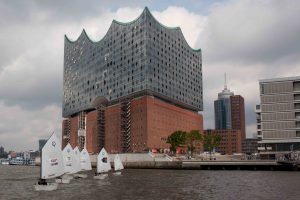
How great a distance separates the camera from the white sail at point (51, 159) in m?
68.9

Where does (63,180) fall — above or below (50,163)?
below

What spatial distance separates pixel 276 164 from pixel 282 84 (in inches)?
2184

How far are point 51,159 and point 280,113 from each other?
131367mm

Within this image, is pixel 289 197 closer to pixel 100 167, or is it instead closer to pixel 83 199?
pixel 83 199

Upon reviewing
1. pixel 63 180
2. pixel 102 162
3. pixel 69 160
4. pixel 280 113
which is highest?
pixel 280 113

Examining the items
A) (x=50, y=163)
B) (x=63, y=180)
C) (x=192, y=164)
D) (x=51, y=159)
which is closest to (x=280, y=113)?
(x=192, y=164)

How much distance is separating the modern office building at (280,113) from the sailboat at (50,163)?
12722 cm

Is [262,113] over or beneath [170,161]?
over

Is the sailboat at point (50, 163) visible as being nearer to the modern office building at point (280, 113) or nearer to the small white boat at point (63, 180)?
the small white boat at point (63, 180)

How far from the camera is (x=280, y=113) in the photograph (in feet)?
586

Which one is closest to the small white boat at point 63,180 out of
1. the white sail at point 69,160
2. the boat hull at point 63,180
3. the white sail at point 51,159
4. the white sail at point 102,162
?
the boat hull at point 63,180

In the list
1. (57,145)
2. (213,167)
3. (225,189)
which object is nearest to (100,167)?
(57,145)

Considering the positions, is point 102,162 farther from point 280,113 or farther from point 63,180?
point 280,113

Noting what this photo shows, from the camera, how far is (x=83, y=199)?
195 feet
